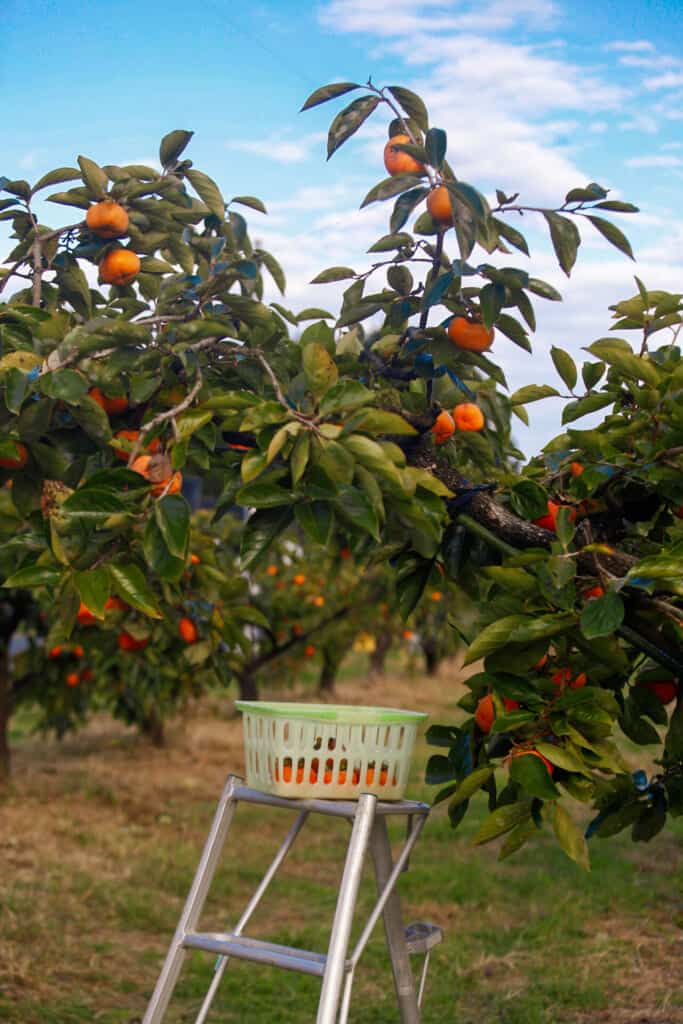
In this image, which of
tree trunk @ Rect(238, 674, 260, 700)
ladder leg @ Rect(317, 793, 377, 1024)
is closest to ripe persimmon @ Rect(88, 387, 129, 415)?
ladder leg @ Rect(317, 793, 377, 1024)

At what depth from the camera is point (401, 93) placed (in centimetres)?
→ 199

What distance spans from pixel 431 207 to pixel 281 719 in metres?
0.91

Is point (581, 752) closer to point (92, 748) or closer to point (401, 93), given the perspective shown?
point (401, 93)

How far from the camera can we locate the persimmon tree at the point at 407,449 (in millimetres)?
1594

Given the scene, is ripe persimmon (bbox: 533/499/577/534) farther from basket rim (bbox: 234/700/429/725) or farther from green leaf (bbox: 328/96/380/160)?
green leaf (bbox: 328/96/380/160)

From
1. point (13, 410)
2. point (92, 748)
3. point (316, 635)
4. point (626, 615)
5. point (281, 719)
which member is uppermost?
point (13, 410)

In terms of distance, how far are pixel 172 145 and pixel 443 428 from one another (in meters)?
0.86

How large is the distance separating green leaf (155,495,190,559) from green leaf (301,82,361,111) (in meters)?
0.76

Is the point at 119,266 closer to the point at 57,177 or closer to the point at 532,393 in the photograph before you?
the point at 57,177

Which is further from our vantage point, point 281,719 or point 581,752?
point 281,719

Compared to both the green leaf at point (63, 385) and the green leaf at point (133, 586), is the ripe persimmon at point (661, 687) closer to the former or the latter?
the green leaf at point (133, 586)

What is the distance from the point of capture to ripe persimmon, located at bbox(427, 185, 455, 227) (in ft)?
6.11

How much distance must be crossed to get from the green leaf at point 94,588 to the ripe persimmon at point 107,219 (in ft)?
3.08

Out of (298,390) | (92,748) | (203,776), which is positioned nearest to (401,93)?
(298,390)
